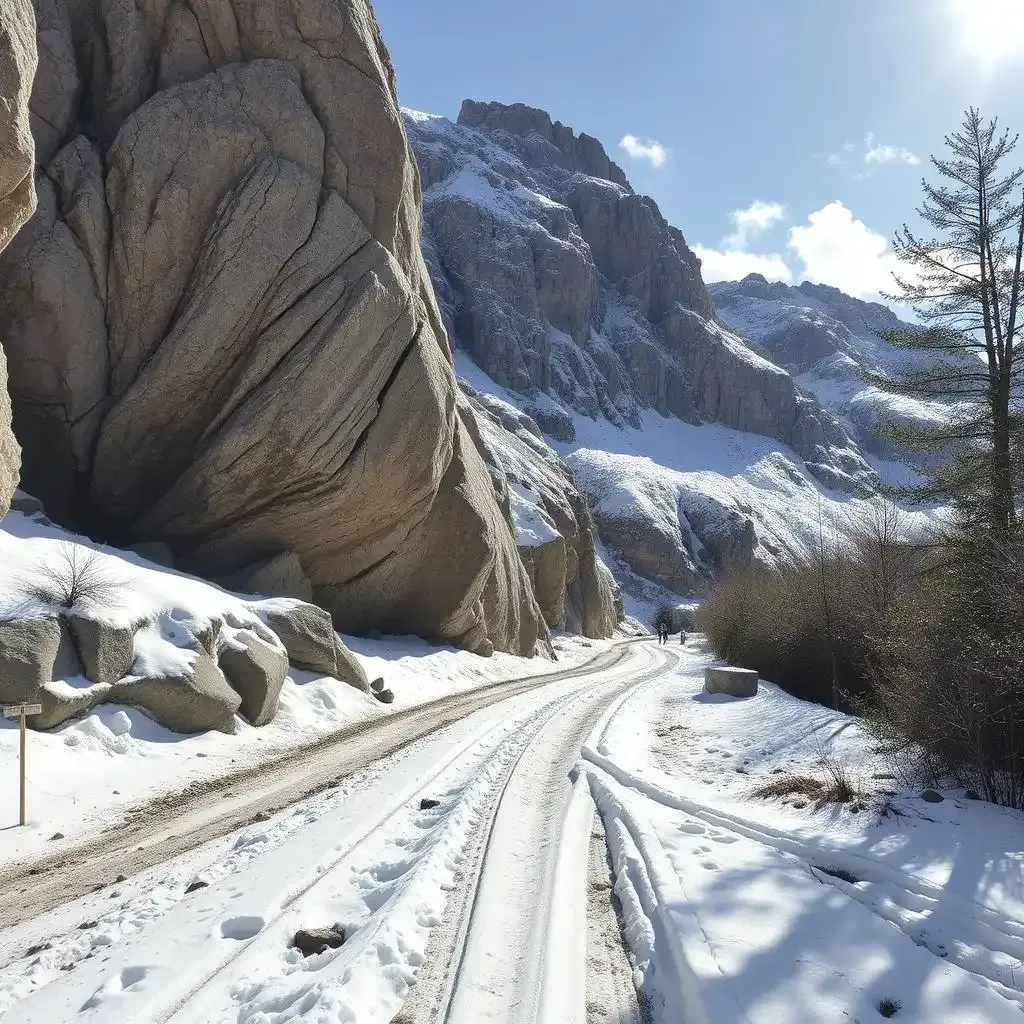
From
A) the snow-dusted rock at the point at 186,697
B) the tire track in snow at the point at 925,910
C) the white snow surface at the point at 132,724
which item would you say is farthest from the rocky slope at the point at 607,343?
the tire track in snow at the point at 925,910

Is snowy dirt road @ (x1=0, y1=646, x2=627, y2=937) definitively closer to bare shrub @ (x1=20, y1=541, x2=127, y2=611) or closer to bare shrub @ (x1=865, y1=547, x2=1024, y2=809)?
bare shrub @ (x1=20, y1=541, x2=127, y2=611)

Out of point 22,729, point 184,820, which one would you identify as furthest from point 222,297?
point 184,820

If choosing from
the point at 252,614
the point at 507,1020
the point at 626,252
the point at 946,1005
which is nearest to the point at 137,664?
the point at 252,614

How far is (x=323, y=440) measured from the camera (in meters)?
18.5

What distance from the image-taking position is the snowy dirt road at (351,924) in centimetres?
365

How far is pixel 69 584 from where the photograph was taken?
1059 centimetres

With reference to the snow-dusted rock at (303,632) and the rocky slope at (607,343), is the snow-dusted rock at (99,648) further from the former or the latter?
the rocky slope at (607,343)

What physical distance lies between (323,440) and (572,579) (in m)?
37.8

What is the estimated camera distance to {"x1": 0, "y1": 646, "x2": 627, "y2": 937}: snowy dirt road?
222 inches

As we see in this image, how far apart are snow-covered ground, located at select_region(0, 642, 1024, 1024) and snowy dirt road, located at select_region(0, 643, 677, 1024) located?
2 centimetres

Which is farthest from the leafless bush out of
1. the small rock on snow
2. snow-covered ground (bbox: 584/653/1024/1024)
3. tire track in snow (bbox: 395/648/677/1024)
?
the small rock on snow

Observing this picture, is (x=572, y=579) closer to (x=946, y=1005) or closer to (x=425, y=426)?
(x=425, y=426)

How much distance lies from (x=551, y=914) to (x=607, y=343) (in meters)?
130

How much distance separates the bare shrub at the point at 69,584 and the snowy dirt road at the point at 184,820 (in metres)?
3.78
